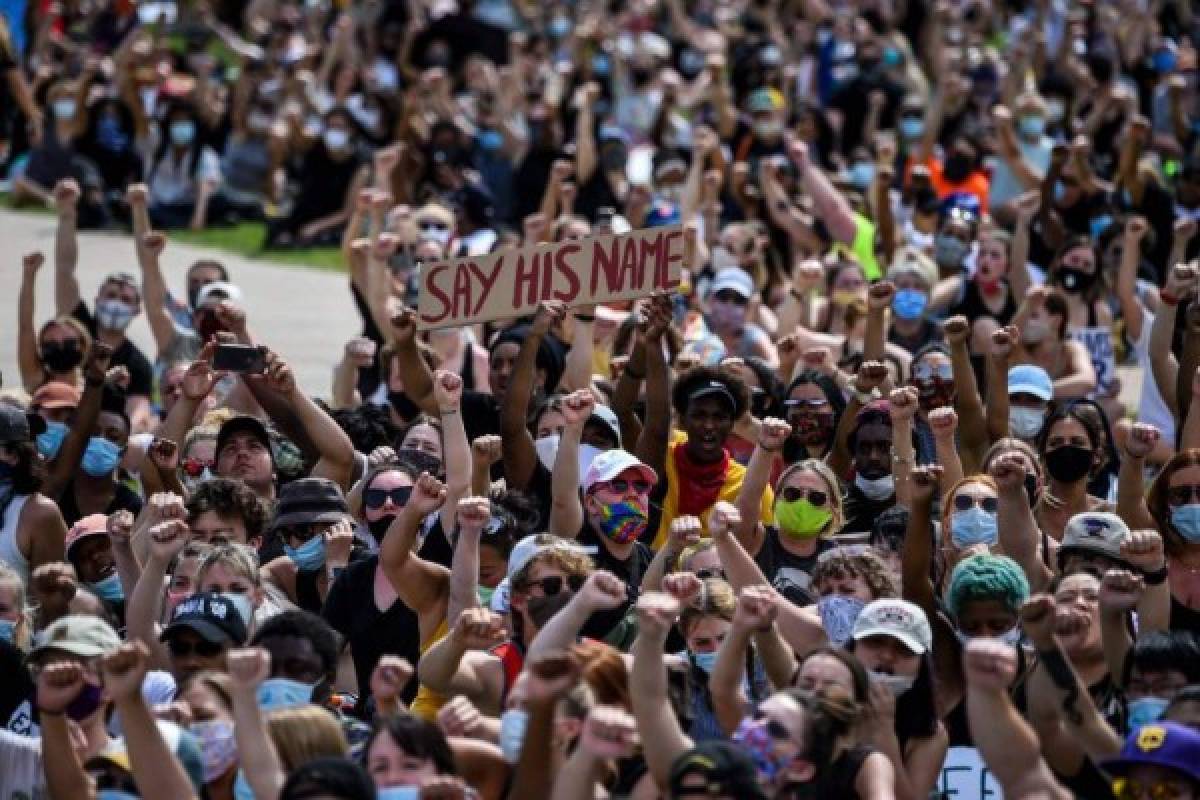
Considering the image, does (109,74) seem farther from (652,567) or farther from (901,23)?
(652,567)

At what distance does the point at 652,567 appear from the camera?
369 inches

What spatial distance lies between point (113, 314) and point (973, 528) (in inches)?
217

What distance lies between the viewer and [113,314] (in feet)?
45.1

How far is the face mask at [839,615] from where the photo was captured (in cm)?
864

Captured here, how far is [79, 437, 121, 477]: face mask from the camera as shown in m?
11.2

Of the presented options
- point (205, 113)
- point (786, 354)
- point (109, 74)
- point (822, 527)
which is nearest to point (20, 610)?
point (822, 527)

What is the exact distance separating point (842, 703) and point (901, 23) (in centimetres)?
1975

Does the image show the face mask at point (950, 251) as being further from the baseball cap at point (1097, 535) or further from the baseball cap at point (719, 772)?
the baseball cap at point (719, 772)

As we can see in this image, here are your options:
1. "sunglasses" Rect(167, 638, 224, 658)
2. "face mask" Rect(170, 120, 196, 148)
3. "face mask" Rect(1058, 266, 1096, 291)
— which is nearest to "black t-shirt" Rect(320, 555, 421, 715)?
"sunglasses" Rect(167, 638, 224, 658)

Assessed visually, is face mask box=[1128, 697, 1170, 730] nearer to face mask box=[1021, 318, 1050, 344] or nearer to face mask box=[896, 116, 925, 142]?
face mask box=[1021, 318, 1050, 344]

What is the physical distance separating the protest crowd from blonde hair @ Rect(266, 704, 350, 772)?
0.04 ft

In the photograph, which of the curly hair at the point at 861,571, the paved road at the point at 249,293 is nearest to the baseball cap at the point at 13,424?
the curly hair at the point at 861,571

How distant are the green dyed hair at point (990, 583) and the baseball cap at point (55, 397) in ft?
15.9

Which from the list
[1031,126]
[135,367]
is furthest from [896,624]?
[1031,126]
